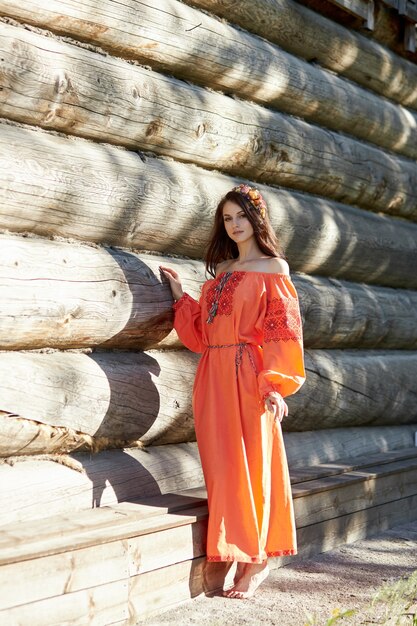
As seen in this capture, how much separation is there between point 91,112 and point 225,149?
1081 mm

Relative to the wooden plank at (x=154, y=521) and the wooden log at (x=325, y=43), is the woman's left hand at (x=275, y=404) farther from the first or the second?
the wooden log at (x=325, y=43)

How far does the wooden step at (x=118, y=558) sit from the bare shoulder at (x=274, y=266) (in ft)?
3.59

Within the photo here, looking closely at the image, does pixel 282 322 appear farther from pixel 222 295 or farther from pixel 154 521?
pixel 154 521

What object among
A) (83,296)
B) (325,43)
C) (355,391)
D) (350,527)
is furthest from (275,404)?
(325,43)

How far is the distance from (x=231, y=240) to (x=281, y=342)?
Answer: 74 cm

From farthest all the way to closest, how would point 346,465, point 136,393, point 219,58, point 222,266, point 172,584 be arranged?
1. point 346,465
2. point 219,58
3. point 222,266
4. point 136,393
5. point 172,584

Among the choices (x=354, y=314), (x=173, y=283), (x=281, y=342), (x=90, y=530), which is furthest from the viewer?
(x=354, y=314)

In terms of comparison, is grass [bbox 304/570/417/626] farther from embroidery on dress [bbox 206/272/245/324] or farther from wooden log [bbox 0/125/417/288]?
wooden log [bbox 0/125/417/288]

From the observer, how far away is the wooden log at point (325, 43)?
549cm

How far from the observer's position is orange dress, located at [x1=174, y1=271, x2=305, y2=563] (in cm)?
419

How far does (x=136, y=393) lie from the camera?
4.41 m

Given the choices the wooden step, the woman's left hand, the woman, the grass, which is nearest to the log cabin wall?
the woman

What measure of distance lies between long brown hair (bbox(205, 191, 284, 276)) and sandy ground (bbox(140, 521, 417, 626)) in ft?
5.17

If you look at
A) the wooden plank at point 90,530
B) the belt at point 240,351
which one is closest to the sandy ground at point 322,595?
the wooden plank at point 90,530
